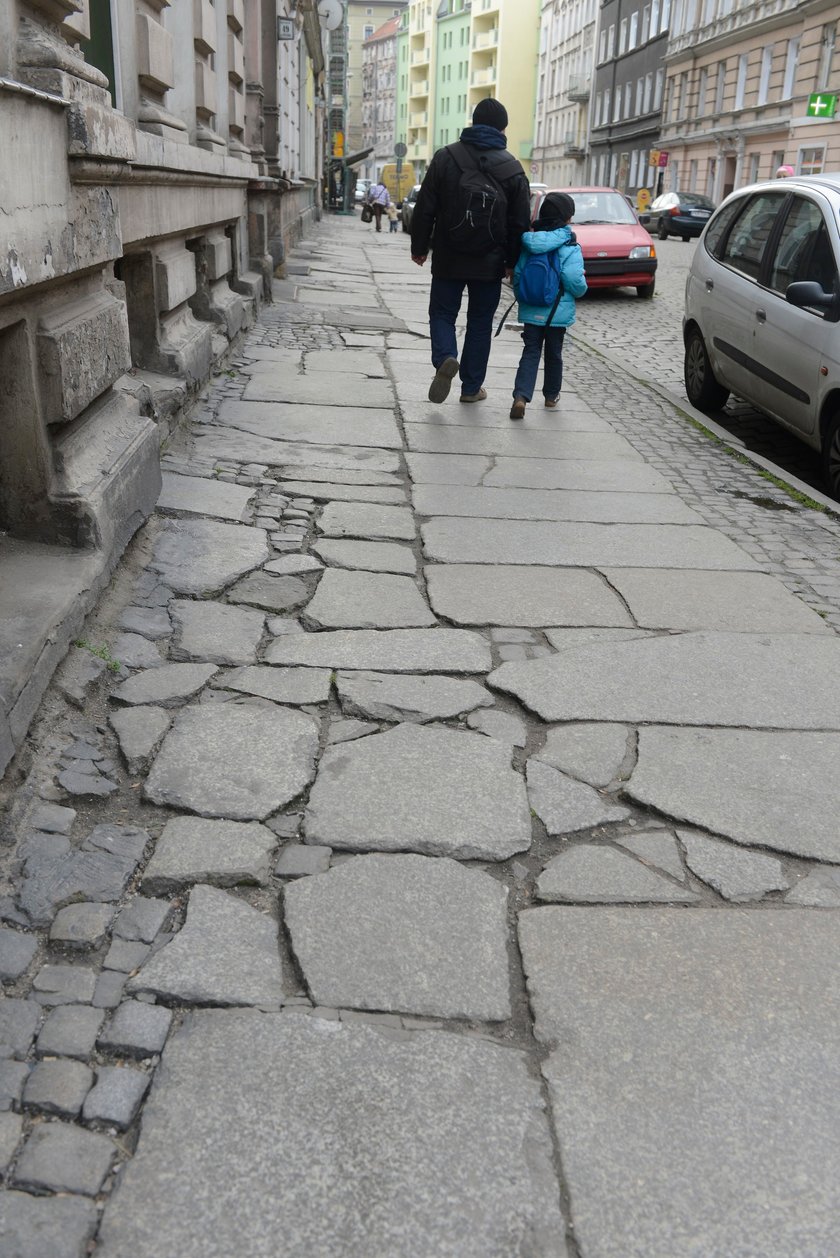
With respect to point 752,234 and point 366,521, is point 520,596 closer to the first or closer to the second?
point 366,521

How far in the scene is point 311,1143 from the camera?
179cm

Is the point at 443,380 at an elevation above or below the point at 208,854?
above

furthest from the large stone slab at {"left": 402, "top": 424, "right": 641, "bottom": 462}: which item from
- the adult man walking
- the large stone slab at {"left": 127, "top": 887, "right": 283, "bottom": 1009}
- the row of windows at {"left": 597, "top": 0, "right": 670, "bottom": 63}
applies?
the row of windows at {"left": 597, "top": 0, "right": 670, "bottom": 63}

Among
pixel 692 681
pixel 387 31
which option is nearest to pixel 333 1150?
pixel 692 681

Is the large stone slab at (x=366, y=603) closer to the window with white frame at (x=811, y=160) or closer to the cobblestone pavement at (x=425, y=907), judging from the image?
the cobblestone pavement at (x=425, y=907)

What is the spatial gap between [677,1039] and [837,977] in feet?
1.37

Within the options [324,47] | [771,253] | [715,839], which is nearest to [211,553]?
[715,839]

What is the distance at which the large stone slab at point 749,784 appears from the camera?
9.26ft

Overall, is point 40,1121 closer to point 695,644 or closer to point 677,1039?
point 677,1039

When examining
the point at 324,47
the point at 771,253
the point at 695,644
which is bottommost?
the point at 695,644

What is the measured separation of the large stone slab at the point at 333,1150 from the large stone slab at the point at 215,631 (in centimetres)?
173

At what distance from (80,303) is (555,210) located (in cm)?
402

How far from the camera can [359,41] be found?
134750mm

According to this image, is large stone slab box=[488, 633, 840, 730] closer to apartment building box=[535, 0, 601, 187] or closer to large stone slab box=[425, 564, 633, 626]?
large stone slab box=[425, 564, 633, 626]
